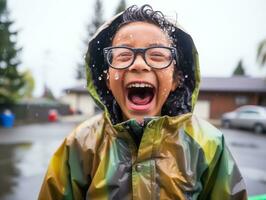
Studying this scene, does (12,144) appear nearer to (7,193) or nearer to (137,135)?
(7,193)

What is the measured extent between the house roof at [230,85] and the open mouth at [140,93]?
26.9 metres

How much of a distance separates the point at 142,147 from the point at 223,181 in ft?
1.32

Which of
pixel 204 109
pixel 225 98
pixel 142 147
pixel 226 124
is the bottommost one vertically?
pixel 204 109

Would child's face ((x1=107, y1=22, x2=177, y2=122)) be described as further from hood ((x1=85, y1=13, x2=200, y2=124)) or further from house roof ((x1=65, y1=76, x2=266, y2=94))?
house roof ((x1=65, y1=76, x2=266, y2=94))

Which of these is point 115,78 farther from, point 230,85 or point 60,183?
point 230,85

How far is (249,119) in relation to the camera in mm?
20906

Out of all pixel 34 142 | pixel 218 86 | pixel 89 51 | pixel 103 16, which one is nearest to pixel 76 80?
pixel 103 16

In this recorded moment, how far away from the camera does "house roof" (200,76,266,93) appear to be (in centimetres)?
3005

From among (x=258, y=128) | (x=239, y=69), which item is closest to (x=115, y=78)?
(x=258, y=128)

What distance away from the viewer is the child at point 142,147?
4.97 feet

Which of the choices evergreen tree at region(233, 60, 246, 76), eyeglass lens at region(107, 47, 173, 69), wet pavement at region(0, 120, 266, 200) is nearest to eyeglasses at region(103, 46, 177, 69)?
eyeglass lens at region(107, 47, 173, 69)

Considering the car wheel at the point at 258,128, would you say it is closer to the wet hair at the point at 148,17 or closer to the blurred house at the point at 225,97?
the blurred house at the point at 225,97

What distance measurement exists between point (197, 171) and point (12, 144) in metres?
11.5

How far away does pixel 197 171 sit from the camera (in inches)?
61.7
